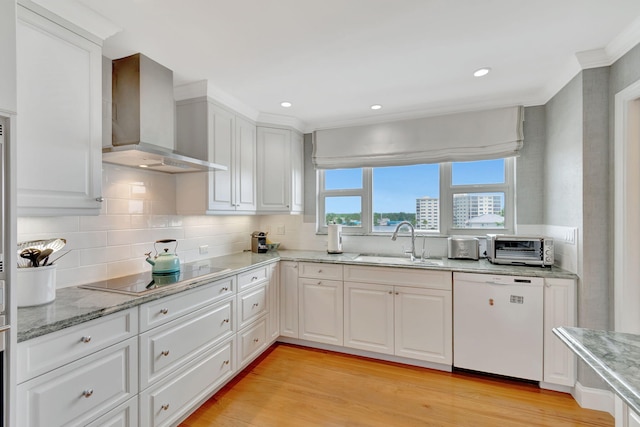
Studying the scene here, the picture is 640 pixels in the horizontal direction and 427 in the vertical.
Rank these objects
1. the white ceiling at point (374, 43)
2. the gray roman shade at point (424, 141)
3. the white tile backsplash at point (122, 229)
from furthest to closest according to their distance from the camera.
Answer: the gray roman shade at point (424, 141), the white tile backsplash at point (122, 229), the white ceiling at point (374, 43)

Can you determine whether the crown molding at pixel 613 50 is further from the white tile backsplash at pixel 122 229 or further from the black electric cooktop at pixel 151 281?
the white tile backsplash at pixel 122 229

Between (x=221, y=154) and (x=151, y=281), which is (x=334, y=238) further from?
(x=151, y=281)

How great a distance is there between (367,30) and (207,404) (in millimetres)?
2669

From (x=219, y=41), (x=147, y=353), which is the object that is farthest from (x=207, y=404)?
(x=219, y=41)

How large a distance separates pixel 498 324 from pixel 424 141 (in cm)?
178

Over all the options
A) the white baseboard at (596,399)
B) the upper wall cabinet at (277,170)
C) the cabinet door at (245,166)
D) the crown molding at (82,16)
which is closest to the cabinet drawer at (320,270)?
the upper wall cabinet at (277,170)

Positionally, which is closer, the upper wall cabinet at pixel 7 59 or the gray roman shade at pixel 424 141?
the upper wall cabinet at pixel 7 59

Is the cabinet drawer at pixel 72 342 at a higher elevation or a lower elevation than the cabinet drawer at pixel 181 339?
higher

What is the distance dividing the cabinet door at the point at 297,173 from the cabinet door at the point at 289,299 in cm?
68

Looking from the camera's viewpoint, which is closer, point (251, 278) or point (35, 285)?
point (35, 285)

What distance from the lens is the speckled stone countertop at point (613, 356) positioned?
72 cm

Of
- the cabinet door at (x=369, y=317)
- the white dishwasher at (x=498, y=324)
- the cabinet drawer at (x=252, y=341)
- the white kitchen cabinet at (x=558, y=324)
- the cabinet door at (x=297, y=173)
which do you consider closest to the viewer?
the white kitchen cabinet at (x=558, y=324)

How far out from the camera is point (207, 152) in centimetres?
244

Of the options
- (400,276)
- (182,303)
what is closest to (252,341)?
(182,303)
